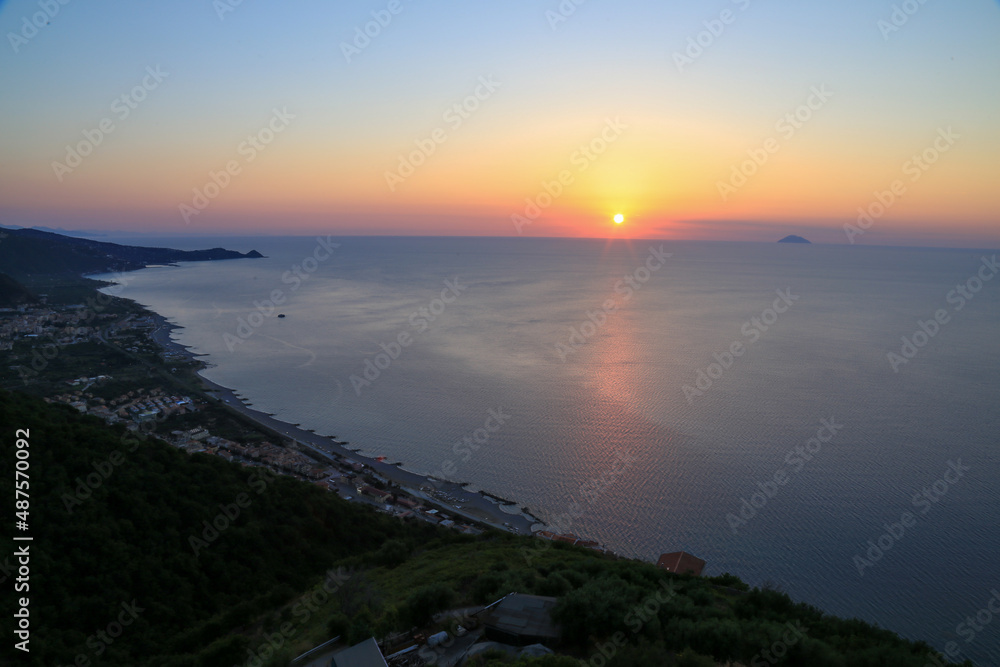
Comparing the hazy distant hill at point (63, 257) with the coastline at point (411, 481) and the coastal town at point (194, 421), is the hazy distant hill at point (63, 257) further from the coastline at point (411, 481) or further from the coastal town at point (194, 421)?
the coastline at point (411, 481)

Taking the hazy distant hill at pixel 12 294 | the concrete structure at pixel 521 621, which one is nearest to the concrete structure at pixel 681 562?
the concrete structure at pixel 521 621

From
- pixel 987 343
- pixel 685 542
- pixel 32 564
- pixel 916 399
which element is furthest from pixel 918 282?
pixel 32 564

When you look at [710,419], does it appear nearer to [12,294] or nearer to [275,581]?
[275,581]

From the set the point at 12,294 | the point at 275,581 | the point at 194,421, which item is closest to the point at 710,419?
the point at 275,581

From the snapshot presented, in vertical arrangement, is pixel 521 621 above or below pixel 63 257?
above

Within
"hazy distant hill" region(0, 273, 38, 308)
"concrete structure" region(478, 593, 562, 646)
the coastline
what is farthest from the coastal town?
"hazy distant hill" region(0, 273, 38, 308)

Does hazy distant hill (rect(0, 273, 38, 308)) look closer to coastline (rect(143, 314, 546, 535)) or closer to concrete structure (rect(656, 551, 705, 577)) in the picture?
coastline (rect(143, 314, 546, 535))
